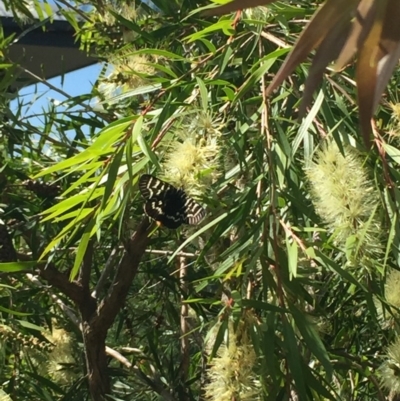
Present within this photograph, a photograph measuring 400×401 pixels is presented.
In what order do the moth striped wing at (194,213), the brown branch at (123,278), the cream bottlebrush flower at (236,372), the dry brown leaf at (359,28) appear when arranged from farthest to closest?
the brown branch at (123,278)
the moth striped wing at (194,213)
the cream bottlebrush flower at (236,372)
the dry brown leaf at (359,28)

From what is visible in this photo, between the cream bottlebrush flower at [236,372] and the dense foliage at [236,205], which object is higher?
the dense foliage at [236,205]

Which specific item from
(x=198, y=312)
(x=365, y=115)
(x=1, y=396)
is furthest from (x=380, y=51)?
(x=198, y=312)

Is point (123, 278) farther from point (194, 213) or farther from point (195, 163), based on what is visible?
point (195, 163)

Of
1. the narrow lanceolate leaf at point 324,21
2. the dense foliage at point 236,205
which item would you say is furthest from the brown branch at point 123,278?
the narrow lanceolate leaf at point 324,21

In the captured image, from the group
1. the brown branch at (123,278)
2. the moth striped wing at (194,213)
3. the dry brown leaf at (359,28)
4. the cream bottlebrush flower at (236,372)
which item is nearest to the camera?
the dry brown leaf at (359,28)

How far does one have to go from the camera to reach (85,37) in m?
1.32

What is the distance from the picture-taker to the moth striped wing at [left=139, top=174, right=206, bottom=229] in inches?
27.2

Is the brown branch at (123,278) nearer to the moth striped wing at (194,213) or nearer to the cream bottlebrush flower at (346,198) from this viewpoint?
the moth striped wing at (194,213)

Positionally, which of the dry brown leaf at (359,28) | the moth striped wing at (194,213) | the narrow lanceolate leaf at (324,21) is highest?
the moth striped wing at (194,213)

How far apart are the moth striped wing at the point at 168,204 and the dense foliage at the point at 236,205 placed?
0.5 inches

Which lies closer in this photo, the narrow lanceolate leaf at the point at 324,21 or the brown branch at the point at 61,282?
the narrow lanceolate leaf at the point at 324,21

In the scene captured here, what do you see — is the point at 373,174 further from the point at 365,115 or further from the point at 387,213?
the point at 365,115

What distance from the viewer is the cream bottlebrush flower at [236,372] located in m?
0.61

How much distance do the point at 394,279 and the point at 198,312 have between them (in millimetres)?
475
